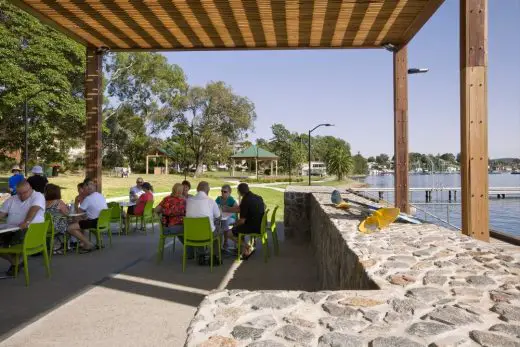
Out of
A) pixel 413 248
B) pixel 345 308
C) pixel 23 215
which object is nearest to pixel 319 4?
pixel 413 248

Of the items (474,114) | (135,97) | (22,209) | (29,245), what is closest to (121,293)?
(29,245)

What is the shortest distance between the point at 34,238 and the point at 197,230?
1.99m

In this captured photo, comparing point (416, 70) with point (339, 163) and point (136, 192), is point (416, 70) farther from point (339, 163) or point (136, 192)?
point (339, 163)

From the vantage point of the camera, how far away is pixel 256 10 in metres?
6.48

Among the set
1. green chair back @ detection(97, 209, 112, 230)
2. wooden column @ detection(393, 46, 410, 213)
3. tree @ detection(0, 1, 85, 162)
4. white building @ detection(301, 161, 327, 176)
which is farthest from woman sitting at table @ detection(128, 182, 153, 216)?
white building @ detection(301, 161, 327, 176)

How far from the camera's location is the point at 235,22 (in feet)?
22.9

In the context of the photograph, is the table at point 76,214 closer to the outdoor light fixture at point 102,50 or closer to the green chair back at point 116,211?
the green chair back at point 116,211

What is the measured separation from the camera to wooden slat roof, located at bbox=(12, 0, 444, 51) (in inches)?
247

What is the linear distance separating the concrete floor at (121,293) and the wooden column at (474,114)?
1.99 meters

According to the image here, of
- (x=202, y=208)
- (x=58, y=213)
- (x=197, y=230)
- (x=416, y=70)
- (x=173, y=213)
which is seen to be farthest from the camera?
(x=416, y=70)

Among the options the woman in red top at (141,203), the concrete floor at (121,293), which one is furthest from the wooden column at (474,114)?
the woman in red top at (141,203)

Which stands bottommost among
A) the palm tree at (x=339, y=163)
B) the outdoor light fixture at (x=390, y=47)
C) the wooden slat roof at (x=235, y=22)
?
the palm tree at (x=339, y=163)

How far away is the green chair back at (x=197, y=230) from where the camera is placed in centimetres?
593

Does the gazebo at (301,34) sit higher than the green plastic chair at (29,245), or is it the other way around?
the gazebo at (301,34)
